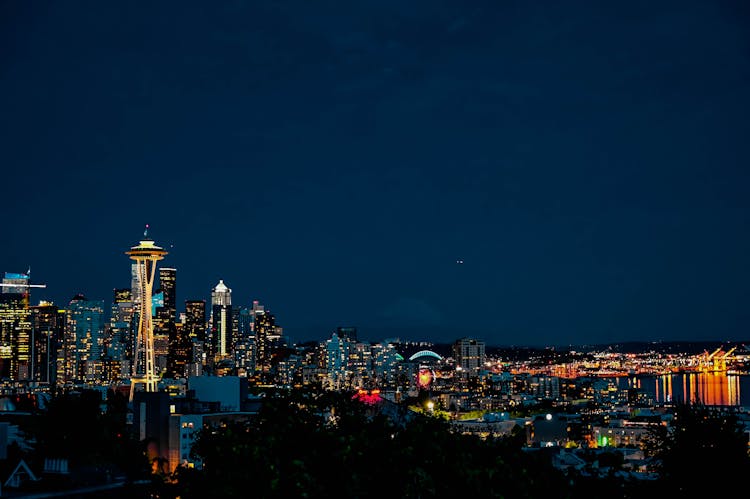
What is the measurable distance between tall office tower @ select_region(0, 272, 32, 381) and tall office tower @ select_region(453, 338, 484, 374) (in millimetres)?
56499

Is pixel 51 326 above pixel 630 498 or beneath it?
above

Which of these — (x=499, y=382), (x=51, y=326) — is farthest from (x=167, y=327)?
(x=499, y=382)

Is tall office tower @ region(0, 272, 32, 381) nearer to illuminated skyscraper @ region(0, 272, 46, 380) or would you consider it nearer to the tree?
illuminated skyscraper @ region(0, 272, 46, 380)

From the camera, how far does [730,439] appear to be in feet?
41.4

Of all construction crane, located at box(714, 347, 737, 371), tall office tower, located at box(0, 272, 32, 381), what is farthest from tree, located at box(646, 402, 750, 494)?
construction crane, located at box(714, 347, 737, 371)

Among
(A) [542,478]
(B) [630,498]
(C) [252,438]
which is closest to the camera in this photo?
(A) [542,478]

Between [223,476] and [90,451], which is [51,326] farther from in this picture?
[223,476]

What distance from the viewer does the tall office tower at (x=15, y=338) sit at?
105438mm

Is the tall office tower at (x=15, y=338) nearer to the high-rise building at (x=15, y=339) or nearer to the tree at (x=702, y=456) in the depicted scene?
the high-rise building at (x=15, y=339)

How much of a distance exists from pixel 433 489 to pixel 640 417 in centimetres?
5018

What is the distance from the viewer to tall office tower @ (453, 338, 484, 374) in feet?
435

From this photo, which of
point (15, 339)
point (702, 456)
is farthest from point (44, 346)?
point (702, 456)

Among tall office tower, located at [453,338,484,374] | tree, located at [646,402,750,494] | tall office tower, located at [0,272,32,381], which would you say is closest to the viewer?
tree, located at [646,402,750,494]

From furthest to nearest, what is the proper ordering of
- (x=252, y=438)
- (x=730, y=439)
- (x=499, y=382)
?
1. (x=499, y=382)
2. (x=730, y=439)
3. (x=252, y=438)
